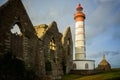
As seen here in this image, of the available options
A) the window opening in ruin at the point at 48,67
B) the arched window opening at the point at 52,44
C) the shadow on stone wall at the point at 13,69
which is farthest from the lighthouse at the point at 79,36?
the shadow on stone wall at the point at 13,69

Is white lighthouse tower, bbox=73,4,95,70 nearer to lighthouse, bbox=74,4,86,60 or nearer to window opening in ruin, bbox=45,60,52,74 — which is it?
lighthouse, bbox=74,4,86,60

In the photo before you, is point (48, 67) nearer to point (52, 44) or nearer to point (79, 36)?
point (52, 44)

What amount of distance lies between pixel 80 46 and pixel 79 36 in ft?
8.33

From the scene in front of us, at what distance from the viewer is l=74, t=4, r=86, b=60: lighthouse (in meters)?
Answer: 52.8

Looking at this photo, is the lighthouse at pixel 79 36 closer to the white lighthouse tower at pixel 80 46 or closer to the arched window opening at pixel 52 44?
the white lighthouse tower at pixel 80 46

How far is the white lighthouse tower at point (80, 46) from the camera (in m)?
50.3

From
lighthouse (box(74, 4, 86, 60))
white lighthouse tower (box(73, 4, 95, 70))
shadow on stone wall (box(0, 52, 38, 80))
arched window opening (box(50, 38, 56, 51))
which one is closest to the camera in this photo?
Result: shadow on stone wall (box(0, 52, 38, 80))

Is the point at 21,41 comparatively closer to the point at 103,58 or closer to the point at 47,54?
the point at 47,54

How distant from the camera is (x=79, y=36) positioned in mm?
53844

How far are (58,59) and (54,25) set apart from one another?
5465 millimetres

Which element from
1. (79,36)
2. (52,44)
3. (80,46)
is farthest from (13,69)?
(79,36)

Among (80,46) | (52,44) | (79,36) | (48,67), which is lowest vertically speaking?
(48,67)

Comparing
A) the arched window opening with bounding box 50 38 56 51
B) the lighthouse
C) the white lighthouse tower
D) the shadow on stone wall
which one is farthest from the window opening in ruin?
the lighthouse

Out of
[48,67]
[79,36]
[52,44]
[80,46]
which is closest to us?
[48,67]
